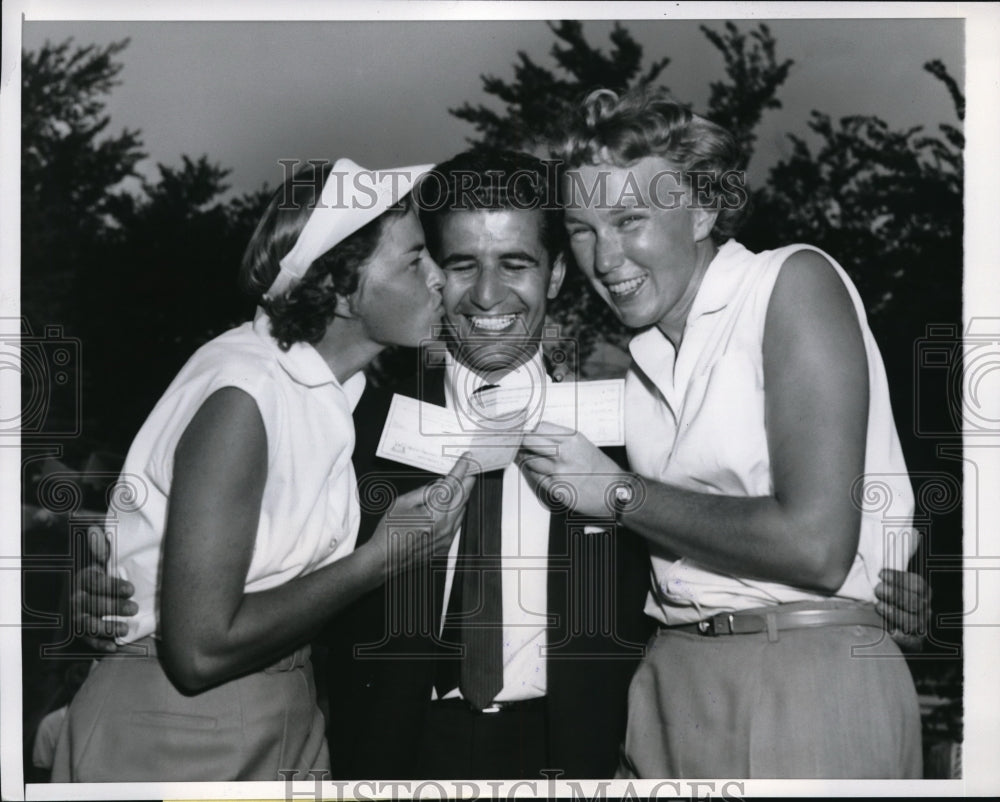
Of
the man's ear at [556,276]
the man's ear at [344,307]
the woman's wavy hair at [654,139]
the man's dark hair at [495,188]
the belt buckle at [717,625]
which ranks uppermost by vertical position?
the woman's wavy hair at [654,139]

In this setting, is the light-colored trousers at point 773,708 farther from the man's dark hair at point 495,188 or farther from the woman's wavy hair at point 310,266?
the woman's wavy hair at point 310,266

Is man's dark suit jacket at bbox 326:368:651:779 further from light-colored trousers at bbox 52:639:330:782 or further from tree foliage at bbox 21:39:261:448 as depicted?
tree foliage at bbox 21:39:261:448

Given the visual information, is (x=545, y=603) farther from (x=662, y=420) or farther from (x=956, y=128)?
(x=956, y=128)

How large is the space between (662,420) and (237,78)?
5.05 feet

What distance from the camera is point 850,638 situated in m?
→ 2.97

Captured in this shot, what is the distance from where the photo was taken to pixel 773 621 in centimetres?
291

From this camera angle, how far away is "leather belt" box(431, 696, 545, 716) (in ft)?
10.1

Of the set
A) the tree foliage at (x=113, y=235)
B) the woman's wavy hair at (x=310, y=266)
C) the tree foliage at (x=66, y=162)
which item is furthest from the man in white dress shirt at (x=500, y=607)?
the tree foliage at (x=66, y=162)

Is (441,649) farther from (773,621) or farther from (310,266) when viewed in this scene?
(310,266)

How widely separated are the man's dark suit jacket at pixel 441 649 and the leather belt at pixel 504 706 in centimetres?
3

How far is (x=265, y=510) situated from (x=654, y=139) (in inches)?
58.7

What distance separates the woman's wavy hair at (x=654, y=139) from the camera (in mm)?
3105
